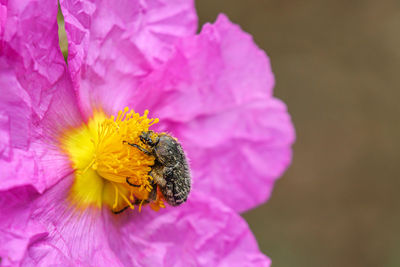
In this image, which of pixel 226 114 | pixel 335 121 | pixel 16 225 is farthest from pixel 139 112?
pixel 335 121

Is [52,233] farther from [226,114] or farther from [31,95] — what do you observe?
[226,114]

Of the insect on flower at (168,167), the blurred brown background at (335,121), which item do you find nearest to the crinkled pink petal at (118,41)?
the insect on flower at (168,167)

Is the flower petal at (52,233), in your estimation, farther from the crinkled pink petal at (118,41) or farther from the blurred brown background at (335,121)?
the blurred brown background at (335,121)

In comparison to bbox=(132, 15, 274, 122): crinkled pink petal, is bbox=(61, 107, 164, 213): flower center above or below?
below

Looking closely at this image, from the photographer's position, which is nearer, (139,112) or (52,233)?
(52,233)

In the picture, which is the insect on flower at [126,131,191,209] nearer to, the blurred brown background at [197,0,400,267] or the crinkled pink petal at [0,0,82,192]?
the crinkled pink petal at [0,0,82,192]

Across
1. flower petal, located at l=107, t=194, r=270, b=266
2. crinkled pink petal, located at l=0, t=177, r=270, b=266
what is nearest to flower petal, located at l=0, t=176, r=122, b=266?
crinkled pink petal, located at l=0, t=177, r=270, b=266
